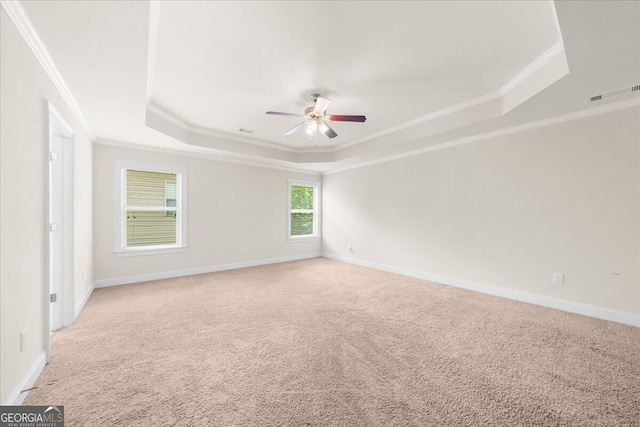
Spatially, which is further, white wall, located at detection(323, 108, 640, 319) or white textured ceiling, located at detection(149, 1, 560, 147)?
white wall, located at detection(323, 108, 640, 319)

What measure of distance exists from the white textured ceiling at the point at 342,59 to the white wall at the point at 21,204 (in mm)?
265

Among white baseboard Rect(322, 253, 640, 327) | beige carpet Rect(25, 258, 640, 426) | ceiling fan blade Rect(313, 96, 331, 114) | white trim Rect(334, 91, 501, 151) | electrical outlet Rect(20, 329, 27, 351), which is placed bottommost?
beige carpet Rect(25, 258, 640, 426)

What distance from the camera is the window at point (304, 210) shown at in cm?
654

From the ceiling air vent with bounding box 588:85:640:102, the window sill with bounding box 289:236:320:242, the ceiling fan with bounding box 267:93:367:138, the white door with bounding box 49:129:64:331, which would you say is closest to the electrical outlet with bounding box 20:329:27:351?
the white door with bounding box 49:129:64:331

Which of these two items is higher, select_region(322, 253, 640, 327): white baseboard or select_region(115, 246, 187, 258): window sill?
select_region(115, 246, 187, 258): window sill

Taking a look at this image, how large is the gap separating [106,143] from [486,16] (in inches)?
200

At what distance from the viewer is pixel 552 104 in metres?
2.74

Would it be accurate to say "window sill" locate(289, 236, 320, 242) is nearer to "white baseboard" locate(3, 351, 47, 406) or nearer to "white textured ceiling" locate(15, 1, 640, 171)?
"white textured ceiling" locate(15, 1, 640, 171)

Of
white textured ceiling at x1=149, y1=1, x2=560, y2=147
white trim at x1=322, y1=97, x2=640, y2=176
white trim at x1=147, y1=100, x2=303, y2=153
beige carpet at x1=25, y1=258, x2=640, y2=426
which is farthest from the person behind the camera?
white trim at x1=147, y1=100, x2=303, y2=153

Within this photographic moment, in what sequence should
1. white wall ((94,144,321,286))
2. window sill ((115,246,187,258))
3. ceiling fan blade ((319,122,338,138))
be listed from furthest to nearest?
window sill ((115,246,187,258)) < white wall ((94,144,321,286)) < ceiling fan blade ((319,122,338,138))

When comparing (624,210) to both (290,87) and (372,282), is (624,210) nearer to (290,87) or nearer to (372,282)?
(372,282)

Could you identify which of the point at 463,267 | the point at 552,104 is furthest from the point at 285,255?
the point at 552,104

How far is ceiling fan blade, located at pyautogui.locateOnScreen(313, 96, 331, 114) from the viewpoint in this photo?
2970mm

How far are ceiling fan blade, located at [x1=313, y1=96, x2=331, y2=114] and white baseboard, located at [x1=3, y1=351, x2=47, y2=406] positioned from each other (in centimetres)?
336
